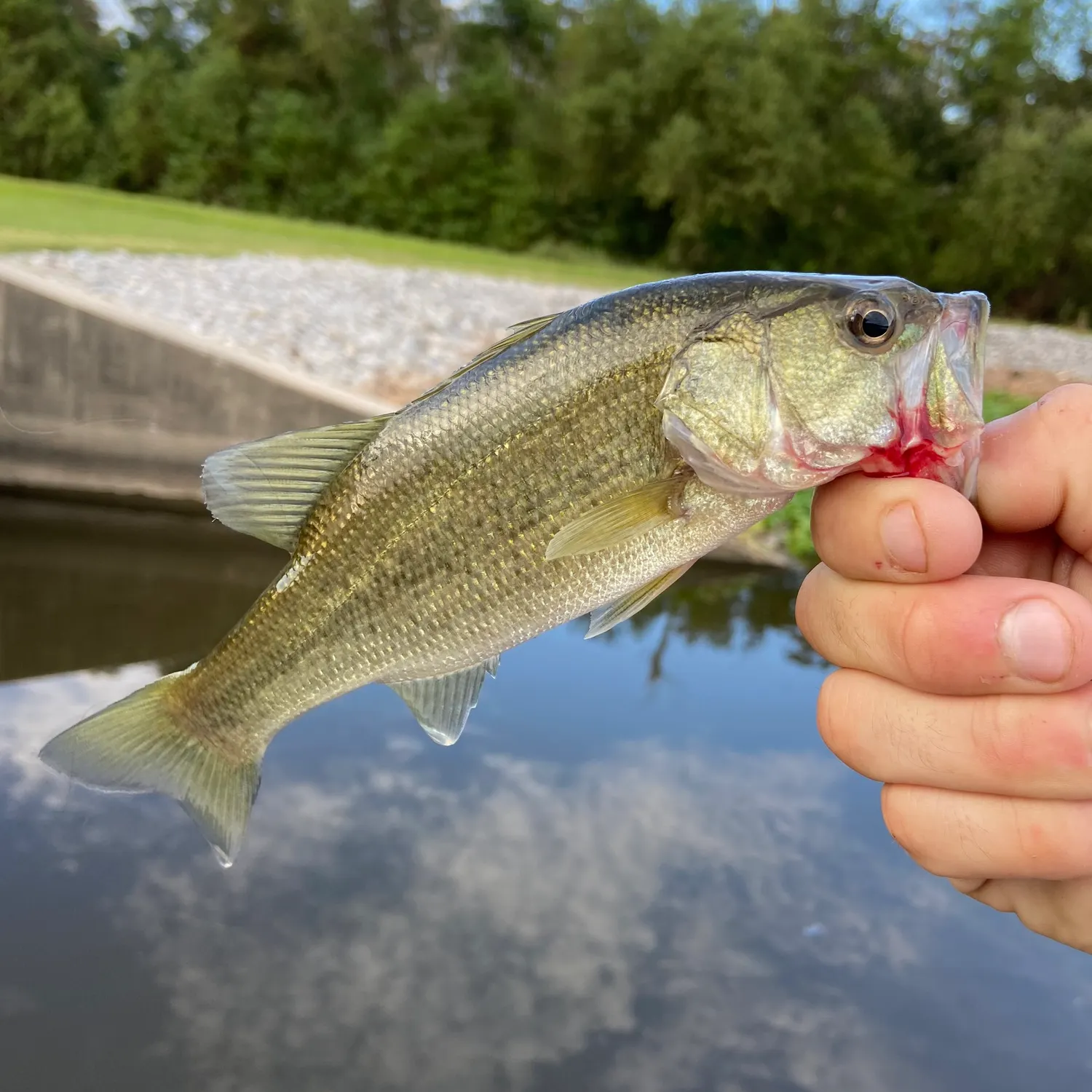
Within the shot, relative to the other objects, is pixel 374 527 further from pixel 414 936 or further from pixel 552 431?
pixel 414 936

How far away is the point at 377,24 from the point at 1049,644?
45.2 meters

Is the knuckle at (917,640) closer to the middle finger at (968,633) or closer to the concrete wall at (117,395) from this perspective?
the middle finger at (968,633)

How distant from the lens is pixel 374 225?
121 ft

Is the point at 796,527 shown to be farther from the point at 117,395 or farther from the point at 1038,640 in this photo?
the point at 1038,640

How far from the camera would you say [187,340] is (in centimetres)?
797

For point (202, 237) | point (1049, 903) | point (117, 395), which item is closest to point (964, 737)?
point (1049, 903)

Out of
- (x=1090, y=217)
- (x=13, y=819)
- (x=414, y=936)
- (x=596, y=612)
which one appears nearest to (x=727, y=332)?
(x=596, y=612)

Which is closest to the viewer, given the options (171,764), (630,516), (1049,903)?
(630,516)

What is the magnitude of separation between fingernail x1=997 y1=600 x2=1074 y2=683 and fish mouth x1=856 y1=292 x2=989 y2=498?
0.27 m

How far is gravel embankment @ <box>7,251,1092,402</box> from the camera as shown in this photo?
9.51 m

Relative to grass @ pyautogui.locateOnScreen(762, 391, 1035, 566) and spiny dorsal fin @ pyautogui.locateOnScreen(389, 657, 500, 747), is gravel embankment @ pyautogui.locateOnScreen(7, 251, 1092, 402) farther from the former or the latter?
spiny dorsal fin @ pyautogui.locateOnScreen(389, 657, 500, 747)

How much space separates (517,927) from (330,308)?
32.0 feet

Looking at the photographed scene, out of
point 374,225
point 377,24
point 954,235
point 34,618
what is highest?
point 377,24

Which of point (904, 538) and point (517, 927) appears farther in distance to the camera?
point (517, 927)
